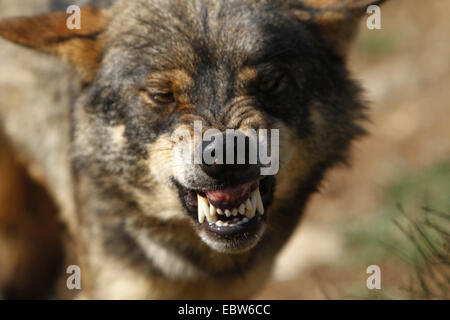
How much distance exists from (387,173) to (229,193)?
481 centimetres

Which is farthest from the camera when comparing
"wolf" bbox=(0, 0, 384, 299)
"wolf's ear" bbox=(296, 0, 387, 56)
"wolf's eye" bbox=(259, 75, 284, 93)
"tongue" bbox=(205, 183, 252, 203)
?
"wolf's ear" bbox=(296, 0, 387, 56)

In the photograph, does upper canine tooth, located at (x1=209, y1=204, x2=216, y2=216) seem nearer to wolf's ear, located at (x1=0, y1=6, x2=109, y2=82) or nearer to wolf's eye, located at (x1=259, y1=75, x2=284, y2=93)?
wolf's eye, located at (x1=259, y1=75, x2=284, y2=93)

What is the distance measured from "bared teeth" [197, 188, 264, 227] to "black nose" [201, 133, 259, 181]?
181mm

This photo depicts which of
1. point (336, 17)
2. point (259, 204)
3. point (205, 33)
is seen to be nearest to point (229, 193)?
point (259, 204)

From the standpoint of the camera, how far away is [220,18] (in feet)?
12.8

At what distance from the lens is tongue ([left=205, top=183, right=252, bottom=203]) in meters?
3.57

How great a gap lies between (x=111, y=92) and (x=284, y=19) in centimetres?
113

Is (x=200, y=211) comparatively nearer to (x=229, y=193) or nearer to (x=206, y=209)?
(x=206, y=209)

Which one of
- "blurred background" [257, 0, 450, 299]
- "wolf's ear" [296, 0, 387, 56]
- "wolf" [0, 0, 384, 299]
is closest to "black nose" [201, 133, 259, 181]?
"wolf" [0, 0, 384, 299]

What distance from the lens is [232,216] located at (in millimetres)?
3604

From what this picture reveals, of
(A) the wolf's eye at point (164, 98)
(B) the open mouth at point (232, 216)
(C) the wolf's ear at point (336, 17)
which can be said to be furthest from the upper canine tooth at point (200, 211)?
(C) the wolf's ear at point (336, 17)

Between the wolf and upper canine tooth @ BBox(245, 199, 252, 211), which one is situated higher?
the wolf

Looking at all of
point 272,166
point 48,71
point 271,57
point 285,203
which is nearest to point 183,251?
point 285,203
